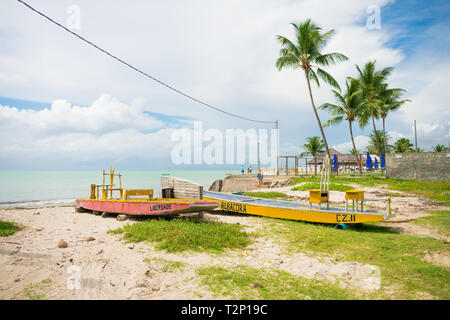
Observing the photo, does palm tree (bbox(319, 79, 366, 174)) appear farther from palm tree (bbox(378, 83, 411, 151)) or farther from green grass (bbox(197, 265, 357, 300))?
green grass (bbox(197, 265, 357, 300))

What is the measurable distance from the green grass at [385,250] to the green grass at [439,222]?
153 cm

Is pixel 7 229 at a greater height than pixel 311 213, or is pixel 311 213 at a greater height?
pixel 311 213

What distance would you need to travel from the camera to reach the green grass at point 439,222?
7.79 meters

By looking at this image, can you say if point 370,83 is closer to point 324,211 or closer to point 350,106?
point 350,106

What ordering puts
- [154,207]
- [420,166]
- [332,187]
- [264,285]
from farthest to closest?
[420,166], [332,187], [154,207], [264,285]

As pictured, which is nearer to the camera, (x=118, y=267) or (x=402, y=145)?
(x=118, y=267)

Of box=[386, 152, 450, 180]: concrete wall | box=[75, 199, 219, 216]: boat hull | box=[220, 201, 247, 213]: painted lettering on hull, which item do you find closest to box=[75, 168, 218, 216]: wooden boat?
box=[75, 199, 219, 216]: boat hull

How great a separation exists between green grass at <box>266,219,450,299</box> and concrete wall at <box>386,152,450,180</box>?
647 inches

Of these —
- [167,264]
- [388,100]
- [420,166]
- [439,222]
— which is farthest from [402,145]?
[167,264]

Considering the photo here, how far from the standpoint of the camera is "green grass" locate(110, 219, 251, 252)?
5.72 m

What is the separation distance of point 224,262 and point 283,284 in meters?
1.36

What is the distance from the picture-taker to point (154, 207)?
8469mm

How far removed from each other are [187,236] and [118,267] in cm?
190
